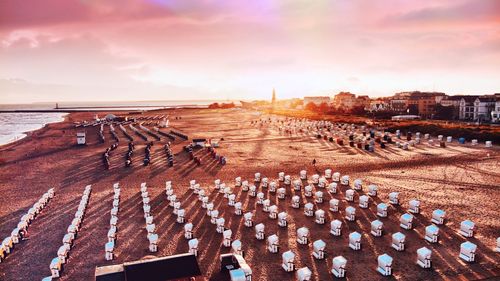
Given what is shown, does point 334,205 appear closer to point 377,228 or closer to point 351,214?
point 351,214

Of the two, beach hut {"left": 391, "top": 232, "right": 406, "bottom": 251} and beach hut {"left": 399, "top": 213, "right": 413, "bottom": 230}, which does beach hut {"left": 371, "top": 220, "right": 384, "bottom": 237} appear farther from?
beach hut {"left": 399, "top": 213, "right": 413, "bottom": 230}

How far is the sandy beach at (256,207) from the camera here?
52.5 ft

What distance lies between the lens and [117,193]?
25844mm

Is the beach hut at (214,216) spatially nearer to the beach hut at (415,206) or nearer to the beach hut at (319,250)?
the beach hut at (319,250)

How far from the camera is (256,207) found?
23719 mm

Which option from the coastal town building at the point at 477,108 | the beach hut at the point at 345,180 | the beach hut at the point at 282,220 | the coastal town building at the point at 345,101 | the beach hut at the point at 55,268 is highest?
the coastal town building at the point at 345,101

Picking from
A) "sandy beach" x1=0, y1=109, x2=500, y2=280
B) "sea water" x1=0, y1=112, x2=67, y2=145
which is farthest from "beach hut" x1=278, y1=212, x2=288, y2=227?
"sea water" x1=0, y1=112, x2=67, y2=145

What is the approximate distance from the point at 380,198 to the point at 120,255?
1782cm

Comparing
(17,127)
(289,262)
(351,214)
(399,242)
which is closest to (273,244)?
(289,262)

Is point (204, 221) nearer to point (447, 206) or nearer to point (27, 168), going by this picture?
point (447, 206)

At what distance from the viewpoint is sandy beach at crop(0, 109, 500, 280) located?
1602 centimetres

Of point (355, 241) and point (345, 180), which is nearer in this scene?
point (355, 241)

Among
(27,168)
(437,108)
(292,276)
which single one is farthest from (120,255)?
(437,108)

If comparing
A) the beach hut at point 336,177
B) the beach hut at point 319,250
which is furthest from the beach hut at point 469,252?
the beach hut at point 336,177
